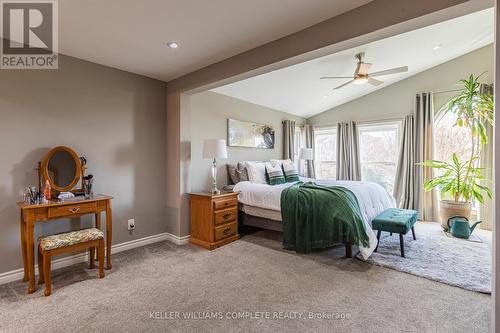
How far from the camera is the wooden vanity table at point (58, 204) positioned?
7.35ft

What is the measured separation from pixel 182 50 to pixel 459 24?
3.83m

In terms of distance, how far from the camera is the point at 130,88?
338cm

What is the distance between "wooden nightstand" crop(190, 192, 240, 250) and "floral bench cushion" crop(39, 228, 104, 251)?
1300 mm

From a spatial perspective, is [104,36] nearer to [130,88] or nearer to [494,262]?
[130,88]

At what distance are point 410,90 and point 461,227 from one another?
294cm

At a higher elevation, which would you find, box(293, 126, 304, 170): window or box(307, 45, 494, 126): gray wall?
box(307, 45, 494, 126): gray wall

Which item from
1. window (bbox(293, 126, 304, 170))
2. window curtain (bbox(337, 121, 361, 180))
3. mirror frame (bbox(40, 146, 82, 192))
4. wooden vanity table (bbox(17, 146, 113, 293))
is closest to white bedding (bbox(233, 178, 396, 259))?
wooden vanity table (bbox(17, 146, 113, 293))

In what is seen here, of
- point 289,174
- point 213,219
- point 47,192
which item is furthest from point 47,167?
point 289,174

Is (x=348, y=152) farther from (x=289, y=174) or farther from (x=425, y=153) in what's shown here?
(x=289, y=174)

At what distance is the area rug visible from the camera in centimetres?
248

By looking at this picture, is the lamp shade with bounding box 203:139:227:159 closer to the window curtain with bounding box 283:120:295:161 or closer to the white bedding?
the white bedding

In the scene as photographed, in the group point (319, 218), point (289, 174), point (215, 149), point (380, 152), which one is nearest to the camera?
point (319, 218)

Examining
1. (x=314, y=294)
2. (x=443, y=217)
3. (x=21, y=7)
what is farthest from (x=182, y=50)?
(x=443, y=217)

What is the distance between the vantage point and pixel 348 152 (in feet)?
20.1
